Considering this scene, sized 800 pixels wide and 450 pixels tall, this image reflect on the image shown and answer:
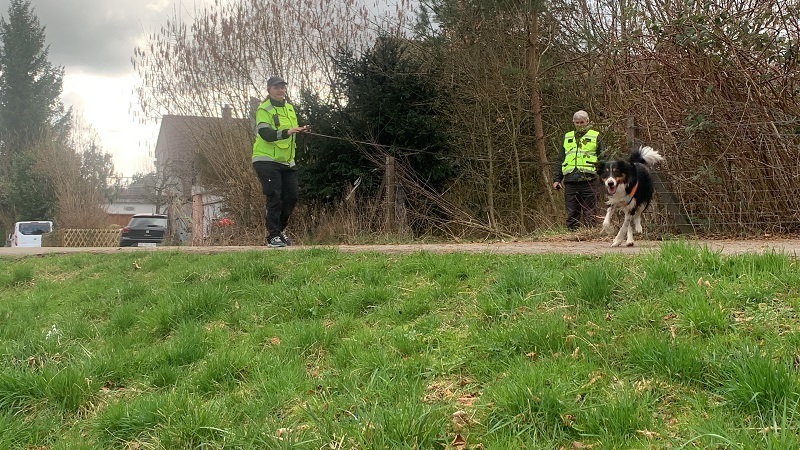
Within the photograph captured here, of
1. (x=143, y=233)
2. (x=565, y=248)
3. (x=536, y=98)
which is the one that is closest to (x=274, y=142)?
(x=565, y=248)

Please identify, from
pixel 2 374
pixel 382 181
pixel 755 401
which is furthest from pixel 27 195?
pixel 755 401

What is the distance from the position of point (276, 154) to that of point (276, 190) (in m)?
0.47

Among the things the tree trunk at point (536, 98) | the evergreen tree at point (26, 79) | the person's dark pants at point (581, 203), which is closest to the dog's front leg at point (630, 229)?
the person's dark pants at point (581, 203)

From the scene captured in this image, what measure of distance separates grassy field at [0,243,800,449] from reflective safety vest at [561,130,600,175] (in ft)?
12.4

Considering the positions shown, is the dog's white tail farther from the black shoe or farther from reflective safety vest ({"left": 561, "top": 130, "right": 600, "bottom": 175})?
the black shoe

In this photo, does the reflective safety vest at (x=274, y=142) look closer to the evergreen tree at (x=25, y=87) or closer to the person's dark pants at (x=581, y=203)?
the person's dark pants at (x=581, y=203)

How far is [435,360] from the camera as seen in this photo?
10.3ft

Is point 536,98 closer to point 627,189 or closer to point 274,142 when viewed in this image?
point 627,189

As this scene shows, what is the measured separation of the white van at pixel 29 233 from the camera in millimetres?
25766

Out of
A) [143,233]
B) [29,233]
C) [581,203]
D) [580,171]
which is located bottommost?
[29,233]

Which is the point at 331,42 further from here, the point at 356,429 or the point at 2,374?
the point at 356,429

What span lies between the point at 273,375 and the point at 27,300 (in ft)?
12.1

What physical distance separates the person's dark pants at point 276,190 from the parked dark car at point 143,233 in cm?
1416

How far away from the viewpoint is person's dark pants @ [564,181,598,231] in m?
8.36
